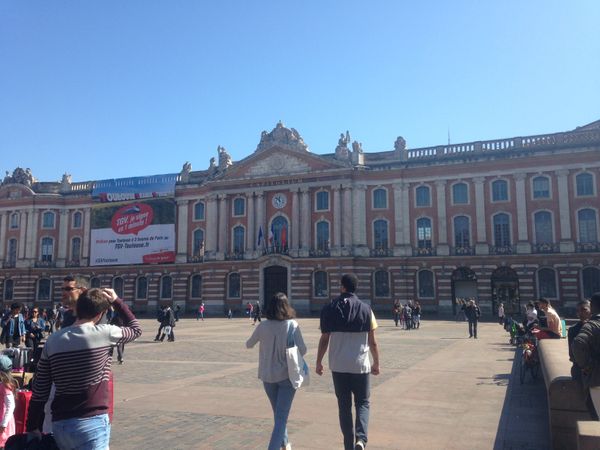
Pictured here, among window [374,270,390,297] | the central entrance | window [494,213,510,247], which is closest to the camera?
window [494,213,510,247]

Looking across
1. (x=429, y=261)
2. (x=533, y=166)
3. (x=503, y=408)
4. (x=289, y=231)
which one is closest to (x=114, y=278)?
(x=289, y=231)

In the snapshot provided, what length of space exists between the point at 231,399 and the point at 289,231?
3609 cm

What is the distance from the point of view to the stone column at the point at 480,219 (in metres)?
40.2

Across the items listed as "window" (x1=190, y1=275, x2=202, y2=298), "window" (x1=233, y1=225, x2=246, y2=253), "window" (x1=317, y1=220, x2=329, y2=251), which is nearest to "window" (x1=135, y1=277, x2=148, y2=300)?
"window" (x1=190, y1=275, x2=202, y2=298)

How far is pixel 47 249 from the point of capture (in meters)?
52.8

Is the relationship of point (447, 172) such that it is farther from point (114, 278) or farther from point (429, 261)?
point (114, 278)

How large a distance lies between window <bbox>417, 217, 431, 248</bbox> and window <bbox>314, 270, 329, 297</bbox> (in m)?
8.18

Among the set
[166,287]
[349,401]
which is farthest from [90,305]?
[166,287]

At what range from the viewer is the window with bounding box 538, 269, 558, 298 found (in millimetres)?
38000

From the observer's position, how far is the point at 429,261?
41406mm

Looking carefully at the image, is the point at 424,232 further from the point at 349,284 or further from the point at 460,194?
the point at 349,284

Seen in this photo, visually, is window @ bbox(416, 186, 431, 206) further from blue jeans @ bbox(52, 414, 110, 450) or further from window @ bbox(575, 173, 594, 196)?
blue jeans @ bbox(52, 414, 110, 450)

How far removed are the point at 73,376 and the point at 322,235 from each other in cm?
4105

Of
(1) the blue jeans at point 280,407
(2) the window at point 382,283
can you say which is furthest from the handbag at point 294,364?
(2) the window at point 382,283
